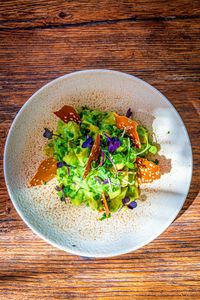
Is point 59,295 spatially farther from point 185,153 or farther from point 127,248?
point 185,153

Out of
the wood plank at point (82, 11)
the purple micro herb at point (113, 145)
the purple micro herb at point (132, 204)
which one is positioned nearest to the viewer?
the purple micro herb at point (113, 145)

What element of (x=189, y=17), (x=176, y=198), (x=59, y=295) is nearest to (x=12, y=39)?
(x=189, y=17)

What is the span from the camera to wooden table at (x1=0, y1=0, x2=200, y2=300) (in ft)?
6.03

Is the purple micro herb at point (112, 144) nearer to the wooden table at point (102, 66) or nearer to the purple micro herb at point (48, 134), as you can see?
the purple micro herb at point (48, 134)

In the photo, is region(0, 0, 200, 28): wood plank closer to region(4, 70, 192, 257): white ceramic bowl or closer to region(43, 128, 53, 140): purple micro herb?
region(4, 70, 192, 257): white ceramic bowl

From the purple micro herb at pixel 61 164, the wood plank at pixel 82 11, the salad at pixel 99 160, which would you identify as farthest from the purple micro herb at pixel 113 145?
the wood plank at pixel 82 11

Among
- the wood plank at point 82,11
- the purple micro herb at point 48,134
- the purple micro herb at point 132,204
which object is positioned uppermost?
the wood plank at point 82,11

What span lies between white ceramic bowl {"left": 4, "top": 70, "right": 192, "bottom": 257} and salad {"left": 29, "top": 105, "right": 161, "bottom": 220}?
0.05m

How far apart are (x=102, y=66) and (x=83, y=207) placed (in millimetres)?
604

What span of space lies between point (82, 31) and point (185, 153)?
693 millimetres

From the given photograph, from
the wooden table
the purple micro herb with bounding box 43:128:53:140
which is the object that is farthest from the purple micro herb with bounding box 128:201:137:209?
the purple micro herb with bounding box 43:128:53:140

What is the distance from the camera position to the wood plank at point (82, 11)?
74.3 inches

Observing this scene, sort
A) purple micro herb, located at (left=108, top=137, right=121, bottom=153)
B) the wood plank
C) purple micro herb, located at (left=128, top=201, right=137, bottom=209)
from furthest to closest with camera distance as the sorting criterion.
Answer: the wood plank
purple micro herb, located at (left=128, top=201, right=137, bottom=209)
purple micro herb, located at (left=108, top=137, right=121, bottom=153)

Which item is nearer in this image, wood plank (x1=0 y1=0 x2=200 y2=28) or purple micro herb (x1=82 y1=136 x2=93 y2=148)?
purple micro herb (x1=82 y1=136 x2=93 y2=148)
